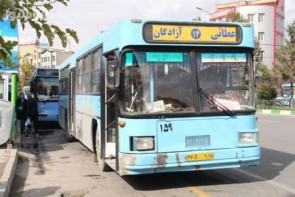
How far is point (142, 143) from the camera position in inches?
305

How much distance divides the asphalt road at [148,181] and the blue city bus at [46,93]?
9834 mm

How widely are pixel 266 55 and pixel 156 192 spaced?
66.5 metres

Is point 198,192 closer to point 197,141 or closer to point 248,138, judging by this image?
point 197,141

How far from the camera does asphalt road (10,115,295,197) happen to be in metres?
8.05

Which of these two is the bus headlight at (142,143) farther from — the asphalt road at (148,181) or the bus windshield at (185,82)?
the asphalt road at (148,181)

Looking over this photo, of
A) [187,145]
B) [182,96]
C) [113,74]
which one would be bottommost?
[187,145]

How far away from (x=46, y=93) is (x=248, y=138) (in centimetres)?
1624

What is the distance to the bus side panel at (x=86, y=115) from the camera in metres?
10.4

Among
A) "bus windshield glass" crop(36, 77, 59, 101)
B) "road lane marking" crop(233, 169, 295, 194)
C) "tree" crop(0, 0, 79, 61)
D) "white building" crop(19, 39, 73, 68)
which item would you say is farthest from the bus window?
"white building" crop(19, 39, 73, 68)

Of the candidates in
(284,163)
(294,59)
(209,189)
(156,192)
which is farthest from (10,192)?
(294,59)

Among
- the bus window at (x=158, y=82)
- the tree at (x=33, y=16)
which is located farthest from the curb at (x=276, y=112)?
the tree at (x=33, y=16)

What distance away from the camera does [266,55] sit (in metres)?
71.7

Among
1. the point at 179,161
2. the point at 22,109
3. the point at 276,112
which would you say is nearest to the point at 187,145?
the point at 179,161

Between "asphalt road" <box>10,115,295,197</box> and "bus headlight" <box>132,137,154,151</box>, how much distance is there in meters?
0.81
